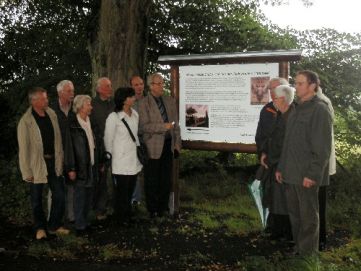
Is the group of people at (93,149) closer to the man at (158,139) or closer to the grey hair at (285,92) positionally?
the man at (158,139)

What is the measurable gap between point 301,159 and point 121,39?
165 inches

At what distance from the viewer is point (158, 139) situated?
272 inches

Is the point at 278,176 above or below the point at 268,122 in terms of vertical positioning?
below

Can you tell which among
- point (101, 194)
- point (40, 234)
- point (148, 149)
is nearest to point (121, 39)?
point (148, 149)

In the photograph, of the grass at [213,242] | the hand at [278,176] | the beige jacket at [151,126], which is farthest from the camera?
the beige jacket at [151,126]

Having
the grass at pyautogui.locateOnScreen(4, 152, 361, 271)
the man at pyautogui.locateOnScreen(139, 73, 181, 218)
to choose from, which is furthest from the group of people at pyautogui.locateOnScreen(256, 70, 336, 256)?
the man at pyautogui.locateOnScreen(139, 73, 181, 218)

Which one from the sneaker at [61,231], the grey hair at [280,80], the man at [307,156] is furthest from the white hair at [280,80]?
the sneaker at [61,231]

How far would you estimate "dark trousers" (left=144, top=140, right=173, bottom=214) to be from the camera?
7.06 m

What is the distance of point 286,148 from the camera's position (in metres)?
5.19

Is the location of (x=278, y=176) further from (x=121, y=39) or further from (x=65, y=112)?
(x=121, y=39)

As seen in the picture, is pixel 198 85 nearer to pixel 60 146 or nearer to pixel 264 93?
pixel 264 93

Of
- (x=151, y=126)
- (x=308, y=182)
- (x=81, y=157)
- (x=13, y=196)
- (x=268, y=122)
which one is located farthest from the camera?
(x=13, y=196)

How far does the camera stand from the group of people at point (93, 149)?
6.00 meters

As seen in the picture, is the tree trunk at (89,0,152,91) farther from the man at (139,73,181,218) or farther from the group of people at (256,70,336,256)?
the group of people at (256,70,336,256)
